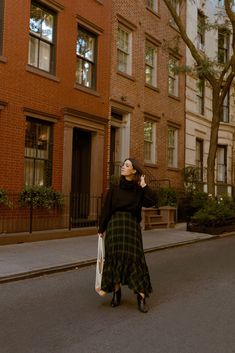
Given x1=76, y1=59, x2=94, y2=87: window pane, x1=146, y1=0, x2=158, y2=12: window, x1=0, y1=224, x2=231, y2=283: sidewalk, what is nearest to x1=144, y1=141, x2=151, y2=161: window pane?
x1=76, y1=59, x2=94, y2=87: window pane

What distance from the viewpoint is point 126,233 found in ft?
19.2

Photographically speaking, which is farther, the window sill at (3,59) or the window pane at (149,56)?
the window pane at (149,56)

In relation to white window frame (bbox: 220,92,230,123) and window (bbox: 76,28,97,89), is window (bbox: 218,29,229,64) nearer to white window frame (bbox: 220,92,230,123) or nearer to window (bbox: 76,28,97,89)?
white window frame (bbox: 220,92,230,123)

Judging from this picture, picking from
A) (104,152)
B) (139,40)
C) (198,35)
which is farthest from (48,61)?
(198,35)

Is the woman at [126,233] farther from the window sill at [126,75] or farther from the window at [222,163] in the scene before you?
the window at [222,163]

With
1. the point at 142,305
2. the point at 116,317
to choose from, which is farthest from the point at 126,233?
the point at 116,317

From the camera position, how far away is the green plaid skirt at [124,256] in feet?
18.9

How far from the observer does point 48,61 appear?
45.8 feet

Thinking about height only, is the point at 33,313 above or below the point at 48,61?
below

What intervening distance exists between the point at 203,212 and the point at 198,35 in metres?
10.7

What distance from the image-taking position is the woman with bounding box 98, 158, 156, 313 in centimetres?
→ 577

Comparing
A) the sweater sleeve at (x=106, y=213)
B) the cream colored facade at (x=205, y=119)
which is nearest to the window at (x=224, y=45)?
the cream colored facade at (x=205, y=119)

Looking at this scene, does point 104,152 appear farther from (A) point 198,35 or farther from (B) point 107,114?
(A) point 198,35

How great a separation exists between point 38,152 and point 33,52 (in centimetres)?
281
